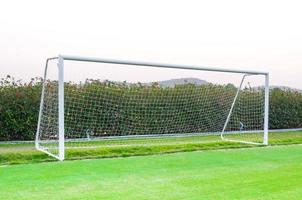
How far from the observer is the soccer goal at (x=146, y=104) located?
9.45 m

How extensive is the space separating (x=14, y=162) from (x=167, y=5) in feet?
20.4

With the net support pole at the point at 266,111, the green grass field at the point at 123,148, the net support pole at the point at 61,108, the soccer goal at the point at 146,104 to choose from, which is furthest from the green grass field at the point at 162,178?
the net support pole at the point at 266,111

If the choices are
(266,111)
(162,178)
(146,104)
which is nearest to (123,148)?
(146,104)

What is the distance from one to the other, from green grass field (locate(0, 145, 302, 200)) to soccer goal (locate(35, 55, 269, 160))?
162cm

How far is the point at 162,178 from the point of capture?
6395 millimetres

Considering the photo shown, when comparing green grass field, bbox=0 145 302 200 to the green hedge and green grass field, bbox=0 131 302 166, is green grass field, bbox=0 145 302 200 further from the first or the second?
the green hedge

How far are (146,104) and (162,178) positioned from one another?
16.9 ft

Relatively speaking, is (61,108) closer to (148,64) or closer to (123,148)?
(123,148)

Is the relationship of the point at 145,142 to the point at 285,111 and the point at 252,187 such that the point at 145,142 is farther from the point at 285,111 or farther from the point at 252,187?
the point at 285,111

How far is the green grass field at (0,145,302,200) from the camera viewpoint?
17.7 ft

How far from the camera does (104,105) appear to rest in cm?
1079

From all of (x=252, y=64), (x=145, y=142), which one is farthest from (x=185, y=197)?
(x=252, y=64)

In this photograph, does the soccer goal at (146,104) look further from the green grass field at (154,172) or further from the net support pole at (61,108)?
the green grass field at (154,172)

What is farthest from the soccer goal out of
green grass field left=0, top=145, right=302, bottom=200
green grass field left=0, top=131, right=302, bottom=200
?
green grass field left=0, top=145, right=302, bottom=200
